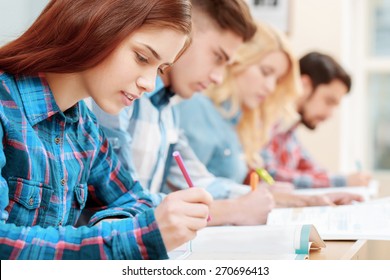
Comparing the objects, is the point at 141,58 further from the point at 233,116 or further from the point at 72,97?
the point at 233,116

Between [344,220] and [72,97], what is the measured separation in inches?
21.4

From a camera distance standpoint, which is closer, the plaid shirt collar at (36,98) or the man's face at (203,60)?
the plaid shirt collar at (36,98)

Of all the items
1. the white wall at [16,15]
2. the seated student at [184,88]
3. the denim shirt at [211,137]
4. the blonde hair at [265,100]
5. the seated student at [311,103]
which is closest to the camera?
the white wall at [16,15]

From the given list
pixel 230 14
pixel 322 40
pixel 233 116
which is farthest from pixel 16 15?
pixel 322 40

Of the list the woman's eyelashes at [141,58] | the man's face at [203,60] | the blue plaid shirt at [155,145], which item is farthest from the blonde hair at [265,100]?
the woman's eyelashes at [141,58]

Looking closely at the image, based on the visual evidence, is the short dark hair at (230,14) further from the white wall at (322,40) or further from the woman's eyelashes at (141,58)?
the white wall at (322,40)

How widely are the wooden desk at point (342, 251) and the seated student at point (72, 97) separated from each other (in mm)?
237

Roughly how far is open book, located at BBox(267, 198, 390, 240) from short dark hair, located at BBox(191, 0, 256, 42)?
16.0 inches

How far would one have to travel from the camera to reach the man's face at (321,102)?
9.20 ft

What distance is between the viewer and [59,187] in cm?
94

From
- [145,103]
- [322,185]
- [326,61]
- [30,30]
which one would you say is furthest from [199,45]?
[326,61]

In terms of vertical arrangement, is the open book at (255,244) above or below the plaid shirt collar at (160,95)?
below

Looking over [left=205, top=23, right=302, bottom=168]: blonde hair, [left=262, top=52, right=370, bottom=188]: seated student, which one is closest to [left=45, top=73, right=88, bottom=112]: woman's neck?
[left=205, top=23, right=302, bottom=168]: blonde hair

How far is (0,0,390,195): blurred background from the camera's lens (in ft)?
12.0
